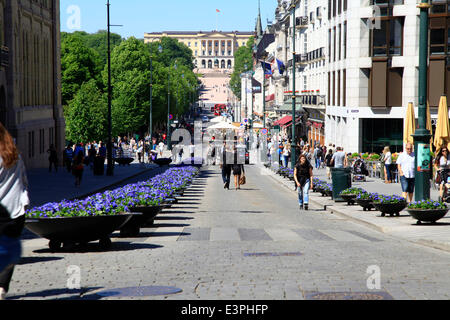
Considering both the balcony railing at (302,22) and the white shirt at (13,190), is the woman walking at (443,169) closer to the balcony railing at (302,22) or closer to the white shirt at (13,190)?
the white shirt at (13,190)

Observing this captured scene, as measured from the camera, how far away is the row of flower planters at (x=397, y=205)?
15781mm

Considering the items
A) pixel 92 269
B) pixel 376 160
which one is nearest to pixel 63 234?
pixel 92 269

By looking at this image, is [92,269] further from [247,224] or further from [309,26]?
[309,26]

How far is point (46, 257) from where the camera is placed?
10750mm

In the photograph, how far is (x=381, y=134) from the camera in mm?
48188

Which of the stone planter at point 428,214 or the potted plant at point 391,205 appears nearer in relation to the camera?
the stone planter at point 428,214

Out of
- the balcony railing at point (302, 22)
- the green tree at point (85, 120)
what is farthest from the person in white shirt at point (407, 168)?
the balcony railing at point (302, 22)

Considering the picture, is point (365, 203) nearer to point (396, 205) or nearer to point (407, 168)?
point (407, 168)

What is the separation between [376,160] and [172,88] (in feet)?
232

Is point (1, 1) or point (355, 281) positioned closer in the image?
point (355, 281)

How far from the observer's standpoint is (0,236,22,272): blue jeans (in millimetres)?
6754

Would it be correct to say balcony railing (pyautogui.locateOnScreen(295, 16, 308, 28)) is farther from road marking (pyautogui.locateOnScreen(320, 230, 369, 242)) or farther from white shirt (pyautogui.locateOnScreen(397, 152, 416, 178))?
road marking (pyautogui.locateOnScreen(320, 230, 369, 242))

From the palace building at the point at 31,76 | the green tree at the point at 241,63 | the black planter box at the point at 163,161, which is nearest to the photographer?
the palace building at the point at 31,76

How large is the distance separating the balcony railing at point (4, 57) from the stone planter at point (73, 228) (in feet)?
97.9
